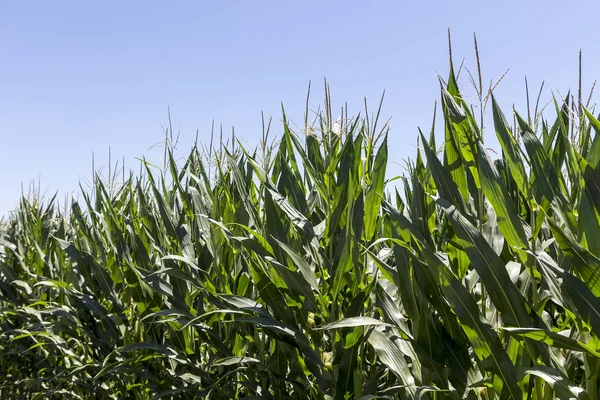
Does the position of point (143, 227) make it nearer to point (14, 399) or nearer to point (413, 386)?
point (413, 386)

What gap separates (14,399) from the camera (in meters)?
3.84

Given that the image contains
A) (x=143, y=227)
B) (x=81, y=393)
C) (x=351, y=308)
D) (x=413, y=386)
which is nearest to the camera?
(x=413, y=386)

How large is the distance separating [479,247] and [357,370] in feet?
1.92

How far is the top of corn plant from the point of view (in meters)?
1.18

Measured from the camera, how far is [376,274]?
1.51m

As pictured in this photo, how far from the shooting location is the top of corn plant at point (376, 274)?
1.18m

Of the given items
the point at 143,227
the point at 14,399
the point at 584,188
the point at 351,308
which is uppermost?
the point at 143,227

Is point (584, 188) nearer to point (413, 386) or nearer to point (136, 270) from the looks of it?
point (413, 386)

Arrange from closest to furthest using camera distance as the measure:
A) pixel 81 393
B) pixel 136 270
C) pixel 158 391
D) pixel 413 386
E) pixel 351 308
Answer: pixel 413 386, pixel 351 308, pixel 136 270, pixel 158 391, pixel 81 393

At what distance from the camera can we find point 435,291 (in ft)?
4.35

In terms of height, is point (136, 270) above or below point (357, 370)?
above

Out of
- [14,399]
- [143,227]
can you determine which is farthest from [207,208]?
[14,399]

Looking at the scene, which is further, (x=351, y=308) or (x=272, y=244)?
(x=272, y=244)

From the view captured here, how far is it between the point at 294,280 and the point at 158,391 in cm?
99
